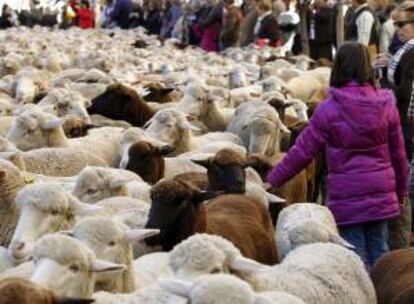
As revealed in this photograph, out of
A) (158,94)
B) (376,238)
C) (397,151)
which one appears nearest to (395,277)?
(376,238)

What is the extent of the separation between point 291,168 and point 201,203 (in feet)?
2.25

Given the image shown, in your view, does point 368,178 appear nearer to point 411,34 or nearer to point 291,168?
point 291,168

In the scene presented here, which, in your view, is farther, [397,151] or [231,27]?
[231,27]

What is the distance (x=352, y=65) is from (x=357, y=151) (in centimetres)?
47

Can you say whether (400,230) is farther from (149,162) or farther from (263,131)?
(263,131)

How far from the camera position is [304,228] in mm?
6410

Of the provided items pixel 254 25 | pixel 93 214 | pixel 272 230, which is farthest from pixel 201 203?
pixel 254 25

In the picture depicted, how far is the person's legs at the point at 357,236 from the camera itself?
6.76 meters

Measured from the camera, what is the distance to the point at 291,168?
22.2ft

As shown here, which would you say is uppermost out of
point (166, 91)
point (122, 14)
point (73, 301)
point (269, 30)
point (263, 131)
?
point (73, 301)

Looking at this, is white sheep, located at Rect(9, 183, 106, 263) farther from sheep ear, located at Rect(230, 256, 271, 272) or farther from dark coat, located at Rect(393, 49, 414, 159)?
dark coat, located at Rect(393, 49, 414, 159)

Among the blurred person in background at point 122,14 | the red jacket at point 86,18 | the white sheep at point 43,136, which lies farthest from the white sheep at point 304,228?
the red jacket at point 86,18

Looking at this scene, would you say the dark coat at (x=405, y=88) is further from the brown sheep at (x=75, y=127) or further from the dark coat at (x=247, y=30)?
the dark coat at (x=247, y=30)

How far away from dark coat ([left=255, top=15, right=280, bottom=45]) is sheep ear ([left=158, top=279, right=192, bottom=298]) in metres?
18.8
